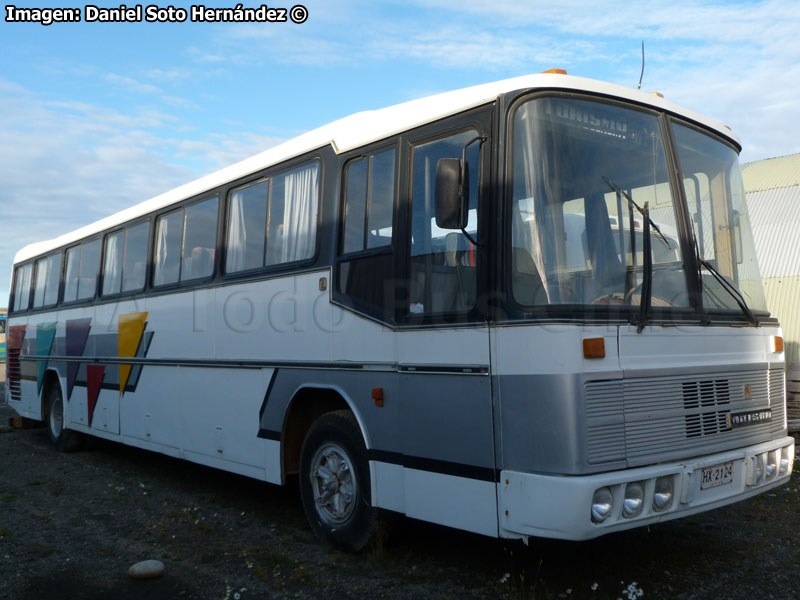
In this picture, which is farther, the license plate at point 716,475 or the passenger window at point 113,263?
the passenger window at point 113,263

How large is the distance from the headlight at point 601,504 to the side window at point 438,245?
132 centimetres

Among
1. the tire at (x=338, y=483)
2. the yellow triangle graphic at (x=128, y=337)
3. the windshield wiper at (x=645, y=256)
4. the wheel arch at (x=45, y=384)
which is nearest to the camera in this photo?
the windshield wiper at (x=645, y=256)

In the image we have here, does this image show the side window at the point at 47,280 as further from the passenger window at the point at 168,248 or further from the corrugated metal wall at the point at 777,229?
the corrugated metal wall at the point at 777,229

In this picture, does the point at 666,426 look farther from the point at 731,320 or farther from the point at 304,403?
the point at 304,403

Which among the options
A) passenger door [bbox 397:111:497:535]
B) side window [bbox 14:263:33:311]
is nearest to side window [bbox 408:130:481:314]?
passenger door [bbox 397:111:497:535]

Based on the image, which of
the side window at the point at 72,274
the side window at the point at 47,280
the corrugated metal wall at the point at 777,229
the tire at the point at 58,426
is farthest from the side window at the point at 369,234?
the corrugated metal wall at the point at 777,229

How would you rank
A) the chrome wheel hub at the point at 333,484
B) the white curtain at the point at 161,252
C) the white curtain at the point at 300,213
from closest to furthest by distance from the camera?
1. the chrome wheel hub at the point at 333,484
2. the white curtain at the point at 300,213
3. the white curtain at the point at 161,252

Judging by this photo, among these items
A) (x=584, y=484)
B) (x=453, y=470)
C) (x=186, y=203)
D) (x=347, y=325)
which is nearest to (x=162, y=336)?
(x=186, y=203)

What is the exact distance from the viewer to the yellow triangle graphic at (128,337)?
923 cm

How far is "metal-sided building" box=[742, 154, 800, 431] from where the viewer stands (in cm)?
1299

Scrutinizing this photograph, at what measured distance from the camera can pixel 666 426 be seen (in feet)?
15.2

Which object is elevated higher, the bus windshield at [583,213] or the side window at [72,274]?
the side window at [72,274]

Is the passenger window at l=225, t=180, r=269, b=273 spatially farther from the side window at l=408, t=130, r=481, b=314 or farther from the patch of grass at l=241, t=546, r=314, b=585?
the patch of grass at l=241, t=546, r=314, b=585

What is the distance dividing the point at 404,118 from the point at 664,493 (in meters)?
2.98
